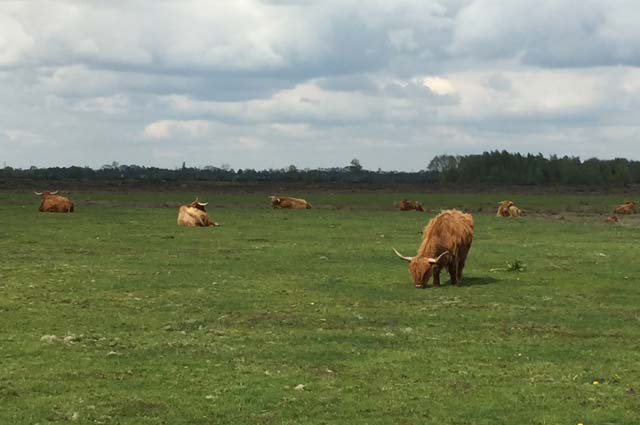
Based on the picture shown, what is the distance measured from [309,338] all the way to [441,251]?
6.68m

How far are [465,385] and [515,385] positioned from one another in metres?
0.59

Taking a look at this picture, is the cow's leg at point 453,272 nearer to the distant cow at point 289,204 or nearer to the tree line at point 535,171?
the distant cow at point 289,204

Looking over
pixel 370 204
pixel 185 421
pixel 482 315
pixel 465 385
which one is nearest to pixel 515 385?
pixel 465 385

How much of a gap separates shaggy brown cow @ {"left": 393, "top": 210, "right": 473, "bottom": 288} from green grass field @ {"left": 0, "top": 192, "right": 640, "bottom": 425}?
0.53 metres

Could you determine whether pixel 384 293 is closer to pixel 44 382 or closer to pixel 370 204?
pixel 44 382

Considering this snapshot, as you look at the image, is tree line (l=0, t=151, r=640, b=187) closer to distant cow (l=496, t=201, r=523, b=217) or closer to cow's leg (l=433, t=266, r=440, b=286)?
distant cow (l=496, t=201, r=523, b=217)

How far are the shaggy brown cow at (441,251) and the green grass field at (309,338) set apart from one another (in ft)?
1.75

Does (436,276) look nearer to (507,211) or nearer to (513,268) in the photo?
(513,268)

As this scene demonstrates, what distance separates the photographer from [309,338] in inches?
509

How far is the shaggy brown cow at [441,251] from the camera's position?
61.3ft

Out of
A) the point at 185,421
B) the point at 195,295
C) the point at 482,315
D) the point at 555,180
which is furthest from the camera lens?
the point at 555,180

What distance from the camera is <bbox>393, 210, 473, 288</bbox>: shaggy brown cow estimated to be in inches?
735

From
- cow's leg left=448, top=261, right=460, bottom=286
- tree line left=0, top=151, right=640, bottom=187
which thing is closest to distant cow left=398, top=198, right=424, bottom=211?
cow's leg left=448, top=261, right=460, bottom=286

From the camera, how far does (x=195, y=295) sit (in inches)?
675
